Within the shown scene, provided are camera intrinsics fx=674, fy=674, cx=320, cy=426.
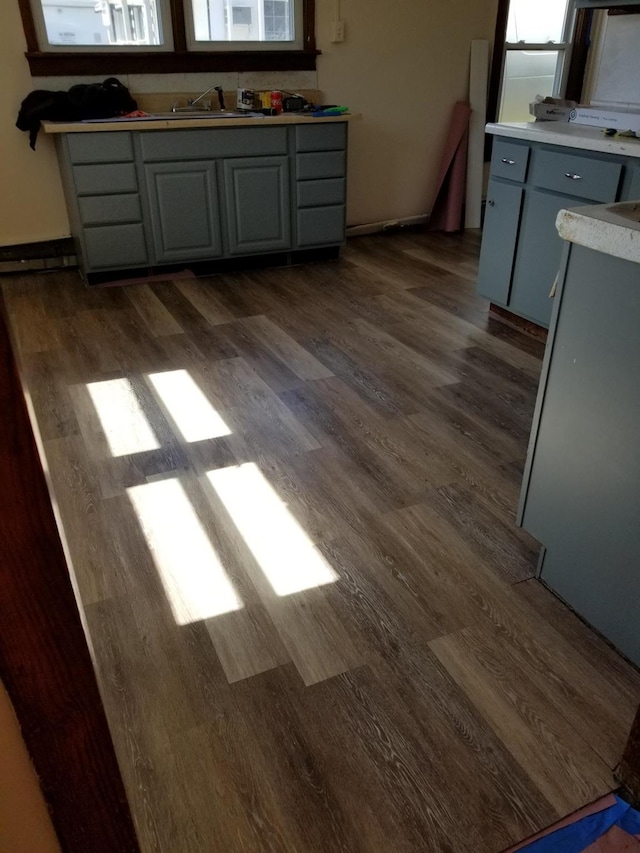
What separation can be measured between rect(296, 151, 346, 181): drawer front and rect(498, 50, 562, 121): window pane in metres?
1.89

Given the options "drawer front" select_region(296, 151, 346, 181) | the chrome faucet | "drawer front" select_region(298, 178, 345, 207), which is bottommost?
"drawer front" select_region(298, 178, 345, 207)

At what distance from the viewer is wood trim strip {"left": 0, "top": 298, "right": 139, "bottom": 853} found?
1.36 ft

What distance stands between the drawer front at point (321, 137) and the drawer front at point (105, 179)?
1.01 metres

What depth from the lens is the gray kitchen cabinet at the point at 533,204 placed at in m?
2.69

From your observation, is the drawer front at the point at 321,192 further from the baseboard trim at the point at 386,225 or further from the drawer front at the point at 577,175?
the drawer front at the point at 577,175

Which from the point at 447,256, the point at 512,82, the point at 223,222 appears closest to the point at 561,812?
the point at 223,222

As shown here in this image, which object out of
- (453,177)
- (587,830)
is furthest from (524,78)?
(587,830)

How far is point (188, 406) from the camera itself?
2.66m

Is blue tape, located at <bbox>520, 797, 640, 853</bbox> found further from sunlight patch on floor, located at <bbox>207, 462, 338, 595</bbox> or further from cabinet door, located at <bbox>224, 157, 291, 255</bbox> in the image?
cabinet door, located at <bbox>224, 157, 291, 255</bbox>

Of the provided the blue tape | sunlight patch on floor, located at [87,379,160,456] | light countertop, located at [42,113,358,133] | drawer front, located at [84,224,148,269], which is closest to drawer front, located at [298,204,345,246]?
light countertop, located at [42,113,358,133]

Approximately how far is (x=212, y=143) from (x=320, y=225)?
2.77ft

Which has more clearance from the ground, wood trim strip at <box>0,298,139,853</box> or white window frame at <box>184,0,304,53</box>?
white window frame at <box>184,0,304,53</box>

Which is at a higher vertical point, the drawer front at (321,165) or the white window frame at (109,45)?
the white window frame at (109,45)

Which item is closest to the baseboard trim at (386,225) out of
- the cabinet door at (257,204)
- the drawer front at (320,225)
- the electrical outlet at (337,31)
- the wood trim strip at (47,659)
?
the drawer front at (320,225)
